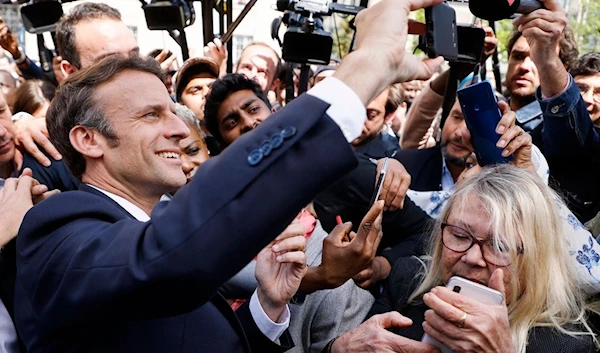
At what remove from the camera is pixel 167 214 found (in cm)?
122

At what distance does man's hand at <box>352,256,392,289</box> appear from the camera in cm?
Answer: 251

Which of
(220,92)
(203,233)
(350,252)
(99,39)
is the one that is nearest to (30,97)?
(99,39)

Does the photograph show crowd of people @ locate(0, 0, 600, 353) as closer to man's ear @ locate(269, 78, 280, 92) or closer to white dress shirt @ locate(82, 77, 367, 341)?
white dress shirt @ locate(82, 77, 367, 341)

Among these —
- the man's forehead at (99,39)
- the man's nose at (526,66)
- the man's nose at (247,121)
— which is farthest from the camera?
the man's nose at (526,66)

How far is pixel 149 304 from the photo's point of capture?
1.26 meters

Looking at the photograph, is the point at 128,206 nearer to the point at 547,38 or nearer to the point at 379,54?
the point at 379,54

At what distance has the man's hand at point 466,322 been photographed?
1.74 metres

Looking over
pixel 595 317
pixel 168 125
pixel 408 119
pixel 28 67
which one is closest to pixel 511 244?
pixel 595 317

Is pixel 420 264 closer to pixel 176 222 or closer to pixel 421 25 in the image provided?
pixel 421 25

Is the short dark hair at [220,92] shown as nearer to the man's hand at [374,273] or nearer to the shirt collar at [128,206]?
the man's hand at [374,273]

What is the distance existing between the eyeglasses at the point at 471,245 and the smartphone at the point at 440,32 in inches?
23.9

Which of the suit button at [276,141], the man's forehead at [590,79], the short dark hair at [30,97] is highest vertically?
the suit button at [276,141]

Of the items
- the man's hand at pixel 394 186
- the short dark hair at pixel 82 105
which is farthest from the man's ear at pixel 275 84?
the short dark hair at pixel 82 105

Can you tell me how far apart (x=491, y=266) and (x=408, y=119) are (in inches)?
87.0
